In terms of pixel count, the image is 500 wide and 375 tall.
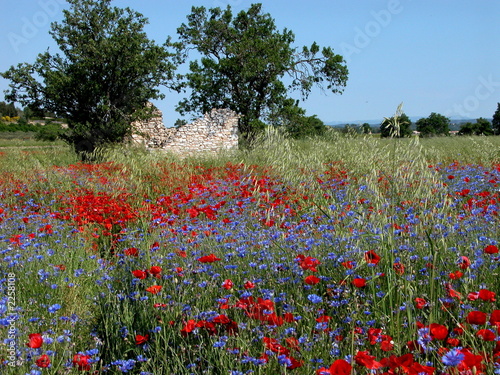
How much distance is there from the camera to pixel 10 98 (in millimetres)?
18953

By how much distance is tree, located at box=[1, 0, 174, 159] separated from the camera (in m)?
18.0

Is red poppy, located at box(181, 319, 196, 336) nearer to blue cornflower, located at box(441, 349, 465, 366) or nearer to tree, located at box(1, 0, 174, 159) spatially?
blue cornflower, located at box(441, 349, 465, 366)

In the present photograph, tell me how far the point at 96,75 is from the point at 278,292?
692 inches

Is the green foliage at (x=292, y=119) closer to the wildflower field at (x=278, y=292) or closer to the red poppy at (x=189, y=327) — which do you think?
the wildflower field at (x=278, y=292)

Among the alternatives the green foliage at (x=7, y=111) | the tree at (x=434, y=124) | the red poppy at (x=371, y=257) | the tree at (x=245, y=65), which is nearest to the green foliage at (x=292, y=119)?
the tree at (x=245, y=65)

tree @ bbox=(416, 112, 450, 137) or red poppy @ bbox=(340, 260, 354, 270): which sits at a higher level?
tree @ bbox=(416, 112, 450, 137)

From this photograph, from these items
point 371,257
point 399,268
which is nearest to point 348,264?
point 371,257

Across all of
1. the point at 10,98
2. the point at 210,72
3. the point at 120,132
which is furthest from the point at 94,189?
the point at 210,72

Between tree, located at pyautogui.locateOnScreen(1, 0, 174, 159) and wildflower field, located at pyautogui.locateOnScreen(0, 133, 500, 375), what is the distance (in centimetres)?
1410

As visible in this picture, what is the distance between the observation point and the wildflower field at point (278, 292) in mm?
2008

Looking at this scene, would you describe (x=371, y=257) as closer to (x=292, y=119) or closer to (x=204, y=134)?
(x=204, y=134)

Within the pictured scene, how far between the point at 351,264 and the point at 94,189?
5.40m

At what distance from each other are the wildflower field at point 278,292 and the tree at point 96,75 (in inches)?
555

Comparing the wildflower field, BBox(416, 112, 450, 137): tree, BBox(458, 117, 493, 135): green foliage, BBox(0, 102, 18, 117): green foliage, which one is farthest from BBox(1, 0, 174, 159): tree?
BBox(0, 102, 18, 117): green foliage
